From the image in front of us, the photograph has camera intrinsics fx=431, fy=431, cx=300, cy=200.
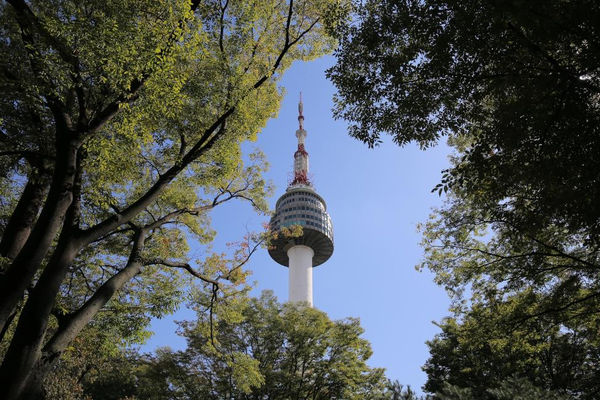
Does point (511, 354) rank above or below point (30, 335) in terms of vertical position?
above

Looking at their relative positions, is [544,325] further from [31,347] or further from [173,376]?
[173,376]

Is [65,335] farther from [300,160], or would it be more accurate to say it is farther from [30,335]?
[300,160]

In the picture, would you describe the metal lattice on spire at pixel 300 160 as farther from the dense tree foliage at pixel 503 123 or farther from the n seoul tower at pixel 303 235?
the dense tree foliage at pixel 503 123

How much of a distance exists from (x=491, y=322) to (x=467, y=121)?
4.18 meters

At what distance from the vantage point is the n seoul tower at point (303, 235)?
166 feet

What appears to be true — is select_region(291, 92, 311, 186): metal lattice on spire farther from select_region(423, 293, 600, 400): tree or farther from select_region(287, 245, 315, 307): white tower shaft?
select_region(423, 293, 600, 400): tree

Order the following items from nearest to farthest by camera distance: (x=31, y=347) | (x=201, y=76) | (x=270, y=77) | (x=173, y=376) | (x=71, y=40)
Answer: (x=31, y=347) → (x=71, y=40) → (x=201, y=76) → (x=270, y=77) → (x=173, y=376)

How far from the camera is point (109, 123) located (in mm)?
7039

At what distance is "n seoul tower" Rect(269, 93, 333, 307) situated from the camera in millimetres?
50500

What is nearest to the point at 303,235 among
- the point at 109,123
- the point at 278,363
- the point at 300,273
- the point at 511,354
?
the point at 300,273

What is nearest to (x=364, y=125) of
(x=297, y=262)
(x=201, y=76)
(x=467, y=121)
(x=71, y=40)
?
(x=467, y=121)

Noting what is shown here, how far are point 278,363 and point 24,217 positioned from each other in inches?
536

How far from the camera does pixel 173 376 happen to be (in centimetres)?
1697

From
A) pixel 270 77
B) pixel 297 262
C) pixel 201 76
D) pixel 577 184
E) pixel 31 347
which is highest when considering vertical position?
pixel 297 262
